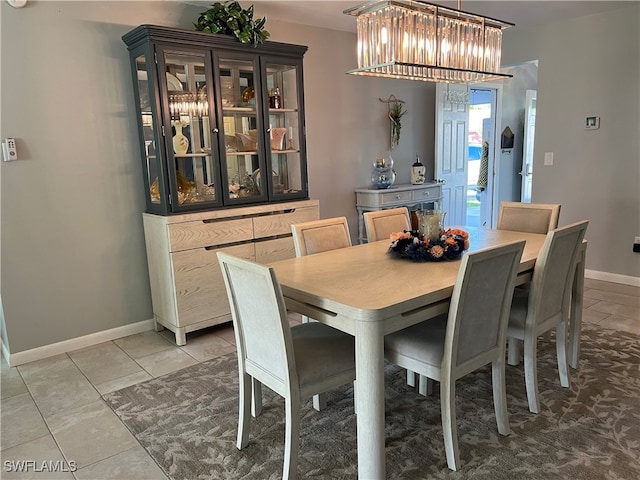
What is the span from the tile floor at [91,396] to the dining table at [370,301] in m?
0.91

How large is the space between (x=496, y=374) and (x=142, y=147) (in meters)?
2.70

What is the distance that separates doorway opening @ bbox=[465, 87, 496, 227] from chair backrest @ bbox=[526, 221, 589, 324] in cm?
357

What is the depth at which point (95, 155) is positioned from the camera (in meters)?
3.15

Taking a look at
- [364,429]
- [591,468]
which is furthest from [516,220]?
[364,429]

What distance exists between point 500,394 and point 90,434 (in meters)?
1.91

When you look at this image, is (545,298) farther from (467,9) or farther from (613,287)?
(467,9)

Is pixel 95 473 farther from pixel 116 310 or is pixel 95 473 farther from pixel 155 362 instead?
pixel 116 310

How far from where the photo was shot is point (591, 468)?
1.86m

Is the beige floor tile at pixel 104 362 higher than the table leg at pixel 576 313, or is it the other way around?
the table leg at pixel 576 313

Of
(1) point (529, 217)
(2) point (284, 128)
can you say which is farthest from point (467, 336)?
(2) point (284, 128)

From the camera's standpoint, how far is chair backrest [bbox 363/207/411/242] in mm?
3041

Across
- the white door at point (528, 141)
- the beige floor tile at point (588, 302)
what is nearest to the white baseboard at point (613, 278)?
the beige floor tile at point (588, 302)

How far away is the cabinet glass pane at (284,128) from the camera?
361 centimetres

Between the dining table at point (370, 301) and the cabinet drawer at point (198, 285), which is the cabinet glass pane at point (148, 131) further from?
the dining table at point (370, 301)
